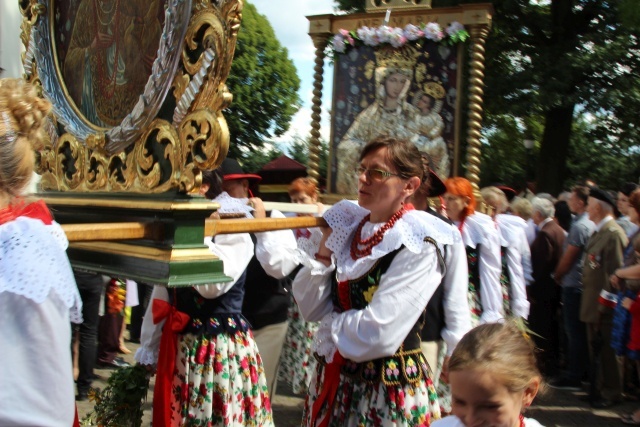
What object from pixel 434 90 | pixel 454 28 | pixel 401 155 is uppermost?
pixel 454 28

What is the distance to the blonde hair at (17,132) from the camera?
1610 mm

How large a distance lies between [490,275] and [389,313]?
6.99ft

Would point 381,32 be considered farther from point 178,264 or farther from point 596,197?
point 178,264

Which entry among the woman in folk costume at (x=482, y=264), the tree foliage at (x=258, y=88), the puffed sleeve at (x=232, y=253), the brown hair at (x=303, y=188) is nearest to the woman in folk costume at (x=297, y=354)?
the brown hair at (x=303, y=188)

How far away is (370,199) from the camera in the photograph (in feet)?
8.34

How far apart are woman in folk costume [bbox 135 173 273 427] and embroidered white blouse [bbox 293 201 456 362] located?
63 centimetres

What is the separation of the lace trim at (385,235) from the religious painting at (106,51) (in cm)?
87

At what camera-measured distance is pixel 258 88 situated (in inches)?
681

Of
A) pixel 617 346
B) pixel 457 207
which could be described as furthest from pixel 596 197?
pixel 457 207

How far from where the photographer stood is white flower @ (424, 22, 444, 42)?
6.40 meters

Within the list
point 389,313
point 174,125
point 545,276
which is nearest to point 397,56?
point 545,276

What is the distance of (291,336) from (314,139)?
2.33 meters

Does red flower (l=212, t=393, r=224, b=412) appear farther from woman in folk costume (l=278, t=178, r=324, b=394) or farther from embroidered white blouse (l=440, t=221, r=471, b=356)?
woman in folk costume (l=278, t=178, r=324, b=394)

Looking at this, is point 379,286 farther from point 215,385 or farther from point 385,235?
point 215,385
